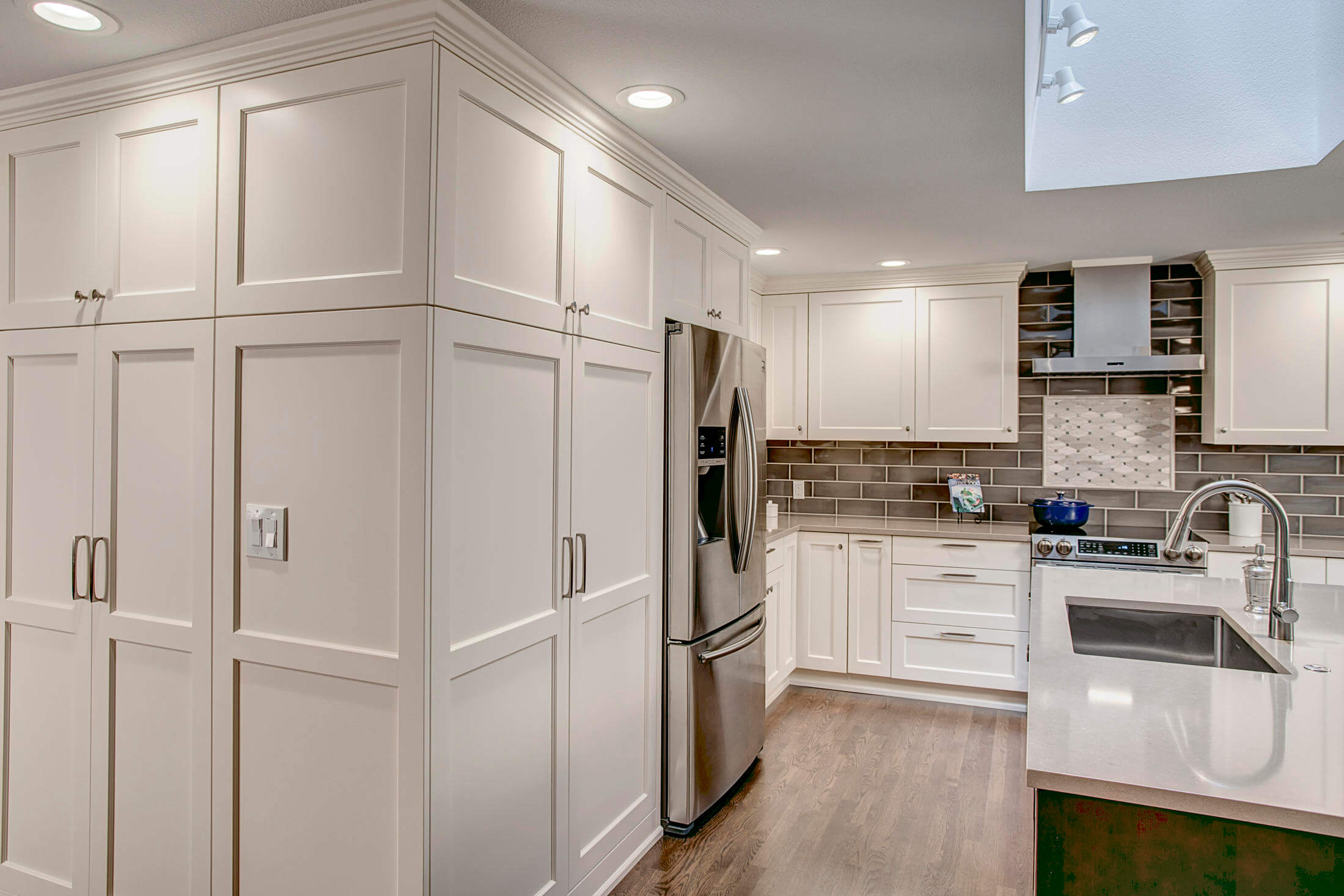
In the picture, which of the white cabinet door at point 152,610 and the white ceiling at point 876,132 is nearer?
the white ceiling at point 876,132

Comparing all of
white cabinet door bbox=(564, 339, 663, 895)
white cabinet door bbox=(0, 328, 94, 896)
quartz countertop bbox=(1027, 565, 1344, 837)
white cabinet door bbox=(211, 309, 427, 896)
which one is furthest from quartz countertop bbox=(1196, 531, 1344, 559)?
white cabinet door bbox=(0, 328, 94, 896)

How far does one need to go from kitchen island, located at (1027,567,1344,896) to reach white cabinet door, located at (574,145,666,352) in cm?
148

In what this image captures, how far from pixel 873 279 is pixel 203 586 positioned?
3.70 m

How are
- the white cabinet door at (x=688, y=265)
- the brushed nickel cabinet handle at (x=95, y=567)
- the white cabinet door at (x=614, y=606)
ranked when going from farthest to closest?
the white cabinet door at (x=688, y=265) → the white cabinet door at (x=614, y=606) → the brushed nickel cabinet handle at (x=95, y=567)

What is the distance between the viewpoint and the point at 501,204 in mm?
1900

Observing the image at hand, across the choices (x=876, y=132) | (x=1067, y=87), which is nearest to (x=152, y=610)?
(x=876, y=132)

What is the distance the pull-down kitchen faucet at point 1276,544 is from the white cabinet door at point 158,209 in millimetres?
2264

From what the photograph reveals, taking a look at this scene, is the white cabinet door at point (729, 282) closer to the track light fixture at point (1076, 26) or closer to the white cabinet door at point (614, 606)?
the white cabinet door at point (614, 606)

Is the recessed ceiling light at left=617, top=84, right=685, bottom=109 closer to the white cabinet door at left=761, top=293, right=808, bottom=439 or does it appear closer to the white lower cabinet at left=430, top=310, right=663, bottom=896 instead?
A: the white lower cabinet at left=430, top=310, right=663, bottom=896

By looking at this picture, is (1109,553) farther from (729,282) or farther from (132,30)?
(132,30)

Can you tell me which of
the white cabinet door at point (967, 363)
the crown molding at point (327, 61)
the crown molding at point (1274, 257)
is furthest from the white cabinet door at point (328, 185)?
the crown molding at point (1274, 257)

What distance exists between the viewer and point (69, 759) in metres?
2.14

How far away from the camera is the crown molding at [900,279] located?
4328 millimetres

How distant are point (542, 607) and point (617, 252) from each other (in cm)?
108
